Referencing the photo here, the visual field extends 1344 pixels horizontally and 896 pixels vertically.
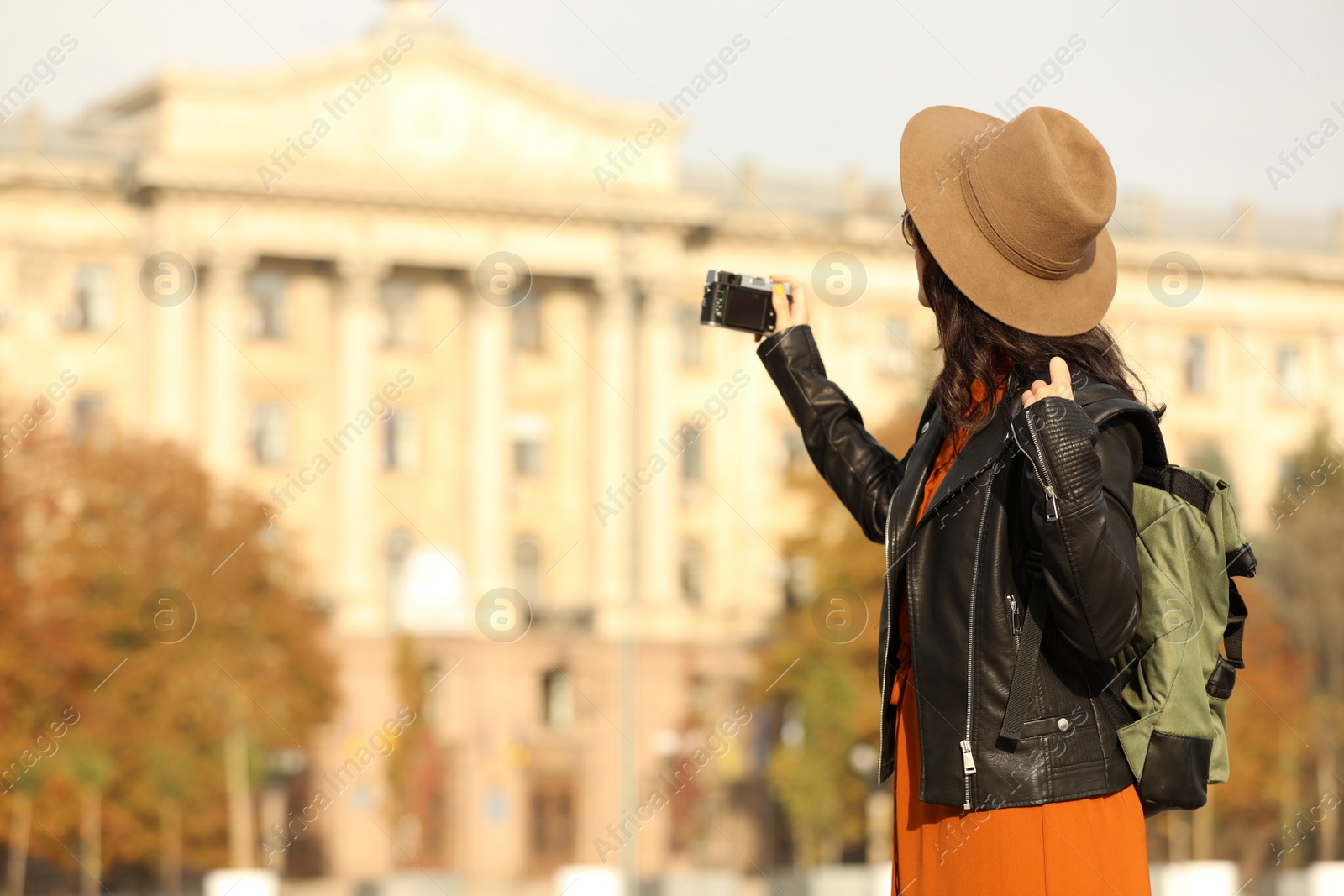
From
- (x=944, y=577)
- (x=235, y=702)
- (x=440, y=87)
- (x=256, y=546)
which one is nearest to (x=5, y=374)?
(x=256, y=546)

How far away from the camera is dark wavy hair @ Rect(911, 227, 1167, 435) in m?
3.34

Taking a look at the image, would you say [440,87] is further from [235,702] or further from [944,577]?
[944,577]

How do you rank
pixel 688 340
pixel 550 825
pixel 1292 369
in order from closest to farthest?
1. pixel 550 825
2. pixel 688 340
3. pixel 1292 369

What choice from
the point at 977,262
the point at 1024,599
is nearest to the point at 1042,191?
the point at 977,262

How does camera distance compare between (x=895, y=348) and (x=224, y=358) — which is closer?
(x=224, y=358)

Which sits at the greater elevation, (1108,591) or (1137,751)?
(1108,591)

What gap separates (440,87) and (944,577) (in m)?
54.4

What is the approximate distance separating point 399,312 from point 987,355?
180ft

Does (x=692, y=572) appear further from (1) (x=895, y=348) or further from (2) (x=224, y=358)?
(2) (x=224, y=358)

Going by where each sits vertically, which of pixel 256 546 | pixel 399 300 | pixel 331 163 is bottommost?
pixel 256 546

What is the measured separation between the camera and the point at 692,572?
192 feet

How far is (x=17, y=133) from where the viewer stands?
5422 centimetres

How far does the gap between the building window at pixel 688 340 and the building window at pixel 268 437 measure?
13159 mm

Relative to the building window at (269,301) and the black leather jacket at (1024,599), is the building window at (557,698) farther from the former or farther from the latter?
the black leather jacket at (1024,599)
